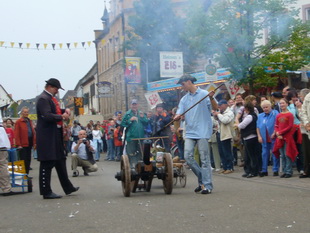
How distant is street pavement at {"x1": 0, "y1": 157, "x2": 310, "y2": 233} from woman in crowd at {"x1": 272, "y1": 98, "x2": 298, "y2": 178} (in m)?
1.07

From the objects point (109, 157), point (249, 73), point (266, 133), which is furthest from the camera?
point (109, 157)

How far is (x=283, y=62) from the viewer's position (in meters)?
18.2

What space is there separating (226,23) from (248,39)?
0.74 m

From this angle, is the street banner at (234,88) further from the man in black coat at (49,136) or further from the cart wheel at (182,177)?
the man in black coat at (49,136)

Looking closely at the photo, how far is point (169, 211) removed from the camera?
749 cm

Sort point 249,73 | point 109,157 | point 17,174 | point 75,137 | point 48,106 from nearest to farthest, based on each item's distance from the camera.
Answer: point 48,106
point 17,174
point 249,73
point 109,157
point 75,137

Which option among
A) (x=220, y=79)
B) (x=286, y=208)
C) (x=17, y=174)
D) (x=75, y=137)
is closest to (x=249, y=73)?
(x=220, y=79)

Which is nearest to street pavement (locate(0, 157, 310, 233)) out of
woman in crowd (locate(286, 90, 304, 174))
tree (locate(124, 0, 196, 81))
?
woman in crowd (locate(286, 90, 304, 174))

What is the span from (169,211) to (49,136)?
2.97m

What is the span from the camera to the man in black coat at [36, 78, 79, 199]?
9609mm

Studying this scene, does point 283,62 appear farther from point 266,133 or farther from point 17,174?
point 17,174

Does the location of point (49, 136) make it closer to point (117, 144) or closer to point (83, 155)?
point (83, 155)

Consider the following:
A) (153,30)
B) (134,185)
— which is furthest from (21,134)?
(153,30)

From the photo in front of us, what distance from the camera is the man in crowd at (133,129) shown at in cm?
1122
